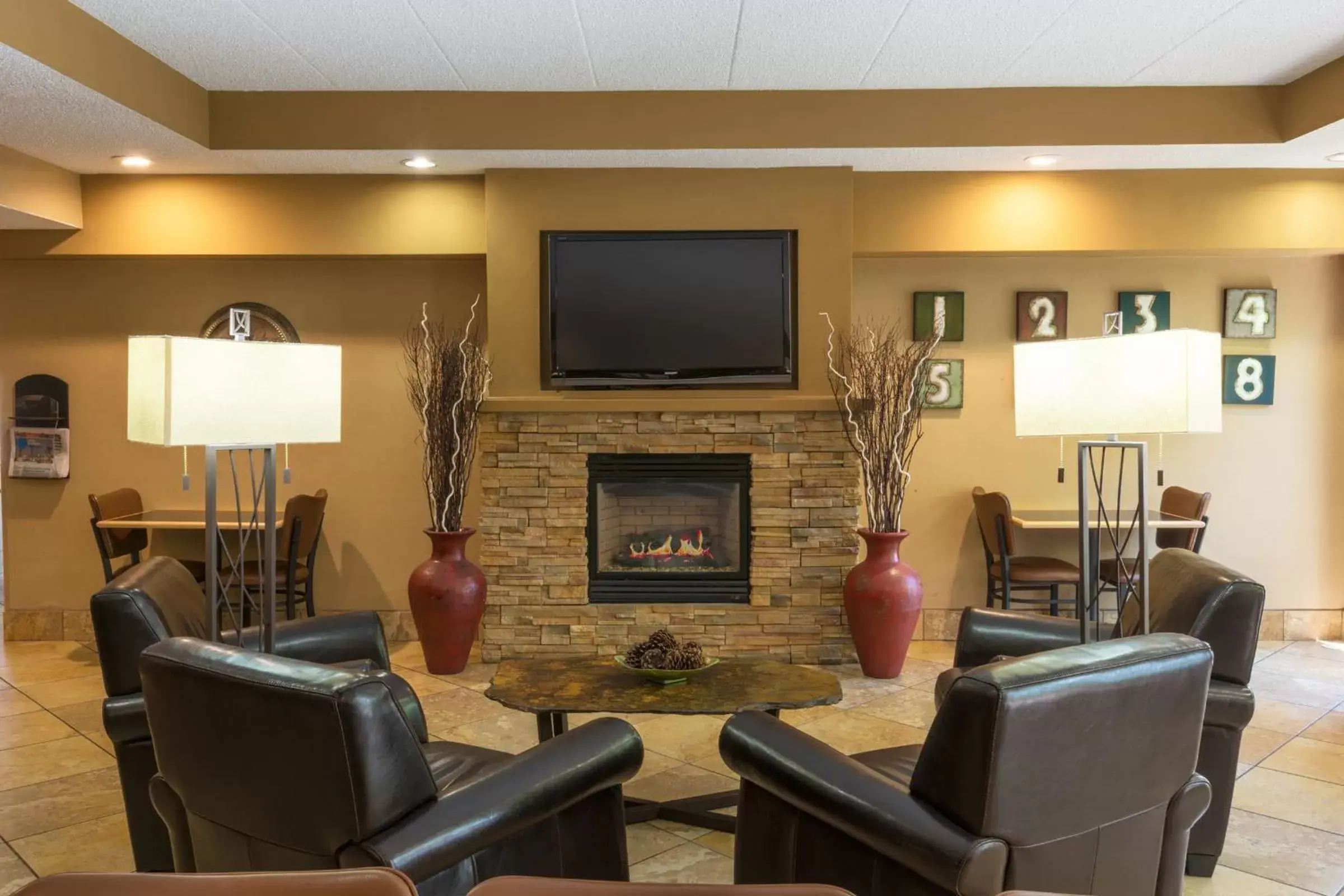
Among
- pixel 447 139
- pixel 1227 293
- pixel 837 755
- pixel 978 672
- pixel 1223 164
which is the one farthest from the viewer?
pixel 1227 293

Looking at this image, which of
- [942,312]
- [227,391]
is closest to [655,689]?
Result: [227,391]

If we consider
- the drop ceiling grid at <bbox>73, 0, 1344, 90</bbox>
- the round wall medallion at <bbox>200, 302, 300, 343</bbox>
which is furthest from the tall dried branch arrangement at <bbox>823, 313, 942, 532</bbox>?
the round wall medallion at <bbox>200, 302, 300, 343</bbox>

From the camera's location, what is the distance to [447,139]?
480cm

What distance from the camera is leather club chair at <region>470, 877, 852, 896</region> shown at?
59.7 inches

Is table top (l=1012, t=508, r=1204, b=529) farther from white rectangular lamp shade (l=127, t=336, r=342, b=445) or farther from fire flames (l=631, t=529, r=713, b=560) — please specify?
white rectangular lamp shade (l=127, t=336, r=342, b=445)

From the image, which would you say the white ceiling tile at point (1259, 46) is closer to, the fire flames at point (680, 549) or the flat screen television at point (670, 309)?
the flat screen television at point (670, 309)

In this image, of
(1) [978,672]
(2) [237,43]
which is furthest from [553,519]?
(1) [978,672]

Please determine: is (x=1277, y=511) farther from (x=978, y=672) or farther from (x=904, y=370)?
(x=978, y=672)

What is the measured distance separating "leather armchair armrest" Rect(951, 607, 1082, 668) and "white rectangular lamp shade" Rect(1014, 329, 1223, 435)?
2.89 ft

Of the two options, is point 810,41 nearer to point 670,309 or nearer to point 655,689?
point 670,309

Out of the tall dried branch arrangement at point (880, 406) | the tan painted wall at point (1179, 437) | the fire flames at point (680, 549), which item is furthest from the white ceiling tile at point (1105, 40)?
the fire flames at point (680, 549)

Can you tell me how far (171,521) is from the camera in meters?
5.43

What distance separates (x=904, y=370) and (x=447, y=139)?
2.42m

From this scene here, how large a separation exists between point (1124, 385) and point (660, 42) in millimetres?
2308
